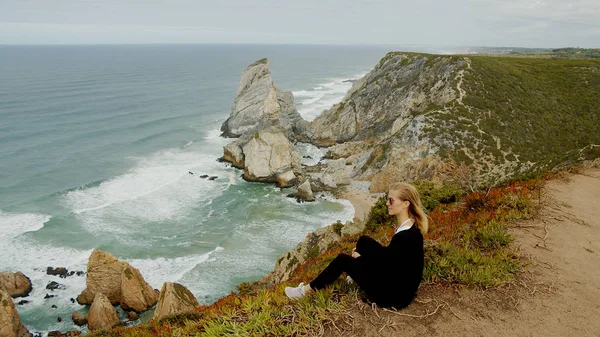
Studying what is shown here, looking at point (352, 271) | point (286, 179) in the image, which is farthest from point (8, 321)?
point (286, 179)

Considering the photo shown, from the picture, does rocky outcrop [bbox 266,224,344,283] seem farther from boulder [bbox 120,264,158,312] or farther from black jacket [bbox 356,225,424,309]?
black jacket [bbox 356,225,424,309]

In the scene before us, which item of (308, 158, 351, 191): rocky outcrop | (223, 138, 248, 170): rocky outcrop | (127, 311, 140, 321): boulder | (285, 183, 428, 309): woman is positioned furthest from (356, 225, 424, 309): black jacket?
(223, 138, 248, 170): rocky outcrop

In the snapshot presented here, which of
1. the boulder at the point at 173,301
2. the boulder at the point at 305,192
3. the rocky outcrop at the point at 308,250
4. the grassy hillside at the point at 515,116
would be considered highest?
the grassy hillside at the point at 515,116

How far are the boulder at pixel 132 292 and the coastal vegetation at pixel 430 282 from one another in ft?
48.3

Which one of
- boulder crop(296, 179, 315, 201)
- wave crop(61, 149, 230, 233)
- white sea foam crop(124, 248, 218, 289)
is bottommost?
white sea foam crop(124, 248, 218, 289)

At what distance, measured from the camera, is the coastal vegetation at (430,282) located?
6.42m

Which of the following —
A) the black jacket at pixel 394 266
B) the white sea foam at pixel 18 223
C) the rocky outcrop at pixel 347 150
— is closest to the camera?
the black jacket at pixel 394 266

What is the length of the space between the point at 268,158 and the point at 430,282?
41590 millimetres

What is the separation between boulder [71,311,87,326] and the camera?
23.8 meters

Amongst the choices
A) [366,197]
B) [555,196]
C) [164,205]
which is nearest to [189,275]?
[164,205]

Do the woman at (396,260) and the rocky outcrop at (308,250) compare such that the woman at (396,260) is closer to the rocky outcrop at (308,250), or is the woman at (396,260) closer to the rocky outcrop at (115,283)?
the rocky outcrop at (308,250)

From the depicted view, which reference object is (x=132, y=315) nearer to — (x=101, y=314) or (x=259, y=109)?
(x=101, y=314)

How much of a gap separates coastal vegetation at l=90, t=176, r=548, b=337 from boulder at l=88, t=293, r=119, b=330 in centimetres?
1431

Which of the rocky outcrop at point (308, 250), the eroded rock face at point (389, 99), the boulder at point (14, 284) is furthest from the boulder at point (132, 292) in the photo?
the eroded rock face at point (389, 99)
